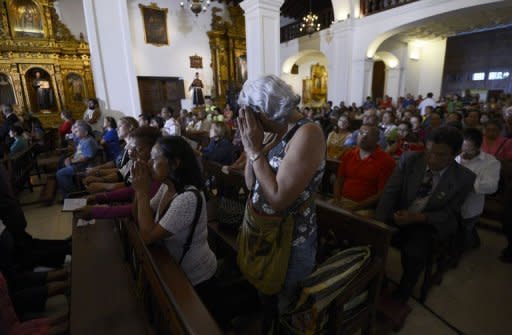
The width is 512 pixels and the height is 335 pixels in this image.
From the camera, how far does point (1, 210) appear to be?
2.12 meters

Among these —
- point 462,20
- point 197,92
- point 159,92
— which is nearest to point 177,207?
point 197,92

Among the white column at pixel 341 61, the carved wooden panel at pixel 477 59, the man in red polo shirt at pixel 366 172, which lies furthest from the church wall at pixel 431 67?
the man in red polo shirt at pixel 366 172

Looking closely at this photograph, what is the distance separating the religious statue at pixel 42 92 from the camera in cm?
999

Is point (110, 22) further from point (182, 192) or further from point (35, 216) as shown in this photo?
point (182, 192)

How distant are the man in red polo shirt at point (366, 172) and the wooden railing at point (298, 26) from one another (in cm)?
1241

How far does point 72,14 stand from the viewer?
1024cm

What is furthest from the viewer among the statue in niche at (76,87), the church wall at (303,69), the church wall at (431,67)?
the church wall at (303,69)

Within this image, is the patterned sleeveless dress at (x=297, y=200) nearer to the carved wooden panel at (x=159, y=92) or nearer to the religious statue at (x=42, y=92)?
the carved wooden panel at (x=159, y=92)

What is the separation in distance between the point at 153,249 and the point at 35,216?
3.78 meters

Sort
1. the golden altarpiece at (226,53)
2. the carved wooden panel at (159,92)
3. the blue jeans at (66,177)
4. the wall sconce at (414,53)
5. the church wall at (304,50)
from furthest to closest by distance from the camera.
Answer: the wall sconce at (414,53), the golden altarpiece at (226,53), the church wall at (304,50), the carved wooden panel at (159,92), the blue jeans at (66,177)

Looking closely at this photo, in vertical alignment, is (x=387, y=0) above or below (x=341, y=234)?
above

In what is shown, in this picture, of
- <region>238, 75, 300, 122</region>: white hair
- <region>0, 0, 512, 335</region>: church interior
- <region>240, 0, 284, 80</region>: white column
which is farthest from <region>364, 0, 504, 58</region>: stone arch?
<region>238, 75, 300, 122</region>: white hair

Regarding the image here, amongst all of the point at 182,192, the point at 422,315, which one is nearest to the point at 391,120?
the point at 422,315

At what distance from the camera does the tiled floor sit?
1.84 metres
